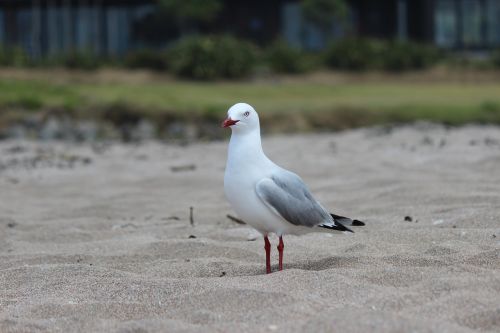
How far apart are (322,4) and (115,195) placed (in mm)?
18216

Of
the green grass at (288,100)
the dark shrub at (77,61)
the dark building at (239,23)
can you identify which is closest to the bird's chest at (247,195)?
the green grass at (288,100)

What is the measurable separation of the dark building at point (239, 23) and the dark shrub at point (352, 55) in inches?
326

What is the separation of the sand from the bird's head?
71 centimetres

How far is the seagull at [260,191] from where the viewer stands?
4.25 meters

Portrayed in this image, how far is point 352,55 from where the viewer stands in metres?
20.0

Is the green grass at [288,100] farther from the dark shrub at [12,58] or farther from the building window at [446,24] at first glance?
the building window at [446,24]

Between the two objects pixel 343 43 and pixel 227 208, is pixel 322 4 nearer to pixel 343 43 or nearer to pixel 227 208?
pixel 343 43

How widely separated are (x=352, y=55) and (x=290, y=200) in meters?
16.0

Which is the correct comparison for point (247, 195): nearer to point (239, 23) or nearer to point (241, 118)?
point (241, 118)

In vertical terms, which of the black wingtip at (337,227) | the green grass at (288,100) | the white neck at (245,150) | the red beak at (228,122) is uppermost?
the red beak at (228,122)

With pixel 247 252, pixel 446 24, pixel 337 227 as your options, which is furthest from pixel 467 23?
pixel 337 227

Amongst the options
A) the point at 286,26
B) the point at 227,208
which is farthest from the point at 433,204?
the point at 286,26

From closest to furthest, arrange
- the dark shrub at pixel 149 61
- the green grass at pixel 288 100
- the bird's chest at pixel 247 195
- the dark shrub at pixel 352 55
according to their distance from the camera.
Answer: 1. the bird's chest at pixel 247 195
2. the green grass at pixel 288 100
3. the dark shrub at pixel 352 55
4. the dark shrub at pixel 149 61

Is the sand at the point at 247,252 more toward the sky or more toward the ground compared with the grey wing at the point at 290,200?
more toward the ground
